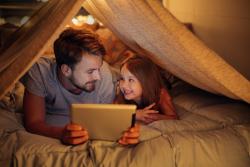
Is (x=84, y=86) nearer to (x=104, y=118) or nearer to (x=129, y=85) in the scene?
(x=129, y=85)

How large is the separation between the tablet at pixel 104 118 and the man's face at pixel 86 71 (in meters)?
0.32

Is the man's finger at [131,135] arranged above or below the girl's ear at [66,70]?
below

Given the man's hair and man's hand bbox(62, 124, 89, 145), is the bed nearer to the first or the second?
man's hand bbox(62, 124, 89, 145)

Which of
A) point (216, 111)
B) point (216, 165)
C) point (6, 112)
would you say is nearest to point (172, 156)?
point (216, 165)

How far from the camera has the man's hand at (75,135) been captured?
114 cm

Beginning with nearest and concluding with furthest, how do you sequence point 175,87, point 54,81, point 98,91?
point 54,81 < point 98,91 < point 175,87

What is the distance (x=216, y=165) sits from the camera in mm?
1187

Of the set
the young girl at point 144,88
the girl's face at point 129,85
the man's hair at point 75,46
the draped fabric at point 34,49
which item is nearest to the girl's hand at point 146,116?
the young girl at point 144,88

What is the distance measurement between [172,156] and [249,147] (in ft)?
1.20

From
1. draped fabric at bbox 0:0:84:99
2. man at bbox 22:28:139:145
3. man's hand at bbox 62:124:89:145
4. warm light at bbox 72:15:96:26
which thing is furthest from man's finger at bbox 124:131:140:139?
warm light at bbox 72:15:96:26

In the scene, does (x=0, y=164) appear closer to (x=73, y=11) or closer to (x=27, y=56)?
(x=27, y=56)

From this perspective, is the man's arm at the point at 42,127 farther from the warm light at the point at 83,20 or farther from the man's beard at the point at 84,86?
the warm light at the point at 83,20

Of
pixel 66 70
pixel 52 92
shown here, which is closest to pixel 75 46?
pixel 66 70

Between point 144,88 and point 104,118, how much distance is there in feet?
1.70
